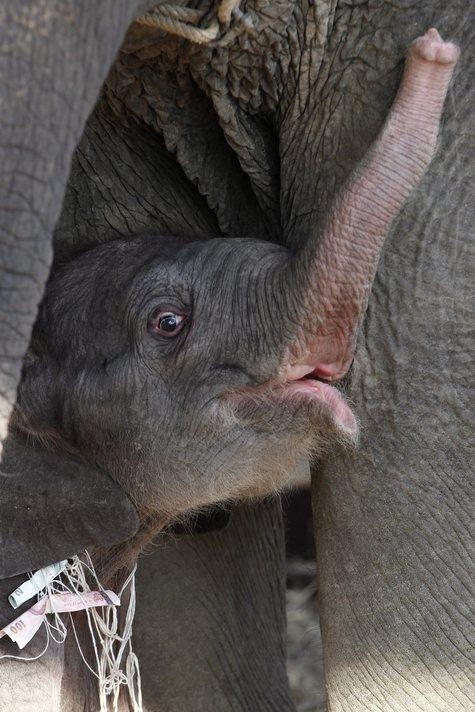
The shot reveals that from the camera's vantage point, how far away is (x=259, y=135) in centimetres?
254

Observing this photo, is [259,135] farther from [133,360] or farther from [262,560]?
[262,560]

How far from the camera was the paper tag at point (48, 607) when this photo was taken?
7.74 ft

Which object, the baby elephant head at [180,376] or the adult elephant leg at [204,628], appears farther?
the adult elephant leg at [204,628]

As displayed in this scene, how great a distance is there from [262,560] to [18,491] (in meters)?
0.95

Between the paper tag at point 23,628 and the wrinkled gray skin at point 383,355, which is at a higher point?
the wrinkled gray skin at point 383,355

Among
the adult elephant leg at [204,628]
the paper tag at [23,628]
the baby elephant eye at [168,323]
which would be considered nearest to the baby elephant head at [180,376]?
the baby elephant eye at [168,323]

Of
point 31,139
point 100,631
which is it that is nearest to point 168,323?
point 100,631

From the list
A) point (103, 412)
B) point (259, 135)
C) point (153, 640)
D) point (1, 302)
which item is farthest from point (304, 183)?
point (153, 640)

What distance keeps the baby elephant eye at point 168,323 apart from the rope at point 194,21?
18.5 inches

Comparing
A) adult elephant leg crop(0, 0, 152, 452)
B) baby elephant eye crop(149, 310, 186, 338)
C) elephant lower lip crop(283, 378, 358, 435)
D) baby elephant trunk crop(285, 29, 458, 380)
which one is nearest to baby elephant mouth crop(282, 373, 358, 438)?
elephant lower lip crop(283, 378, 358, 435)

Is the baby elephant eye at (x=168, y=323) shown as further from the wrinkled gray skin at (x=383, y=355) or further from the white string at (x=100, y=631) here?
the white string at (x=100, y=631)

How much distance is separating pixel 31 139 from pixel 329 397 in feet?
2.79

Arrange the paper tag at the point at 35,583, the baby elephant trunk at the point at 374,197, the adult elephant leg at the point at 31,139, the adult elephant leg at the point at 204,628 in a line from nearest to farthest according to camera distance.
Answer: the adult elephant leg at the point at 31,139 → the baby elephant trunk at the point at 374,197 → the paper tag at the point at 35,583 → the adult elephant leg at the point at 204,628

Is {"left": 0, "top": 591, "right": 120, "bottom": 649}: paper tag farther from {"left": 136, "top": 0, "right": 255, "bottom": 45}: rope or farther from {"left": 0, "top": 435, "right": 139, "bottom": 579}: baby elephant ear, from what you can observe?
{"left": 136, "top": 0, "right": 255, "bottom": 45}: rope
